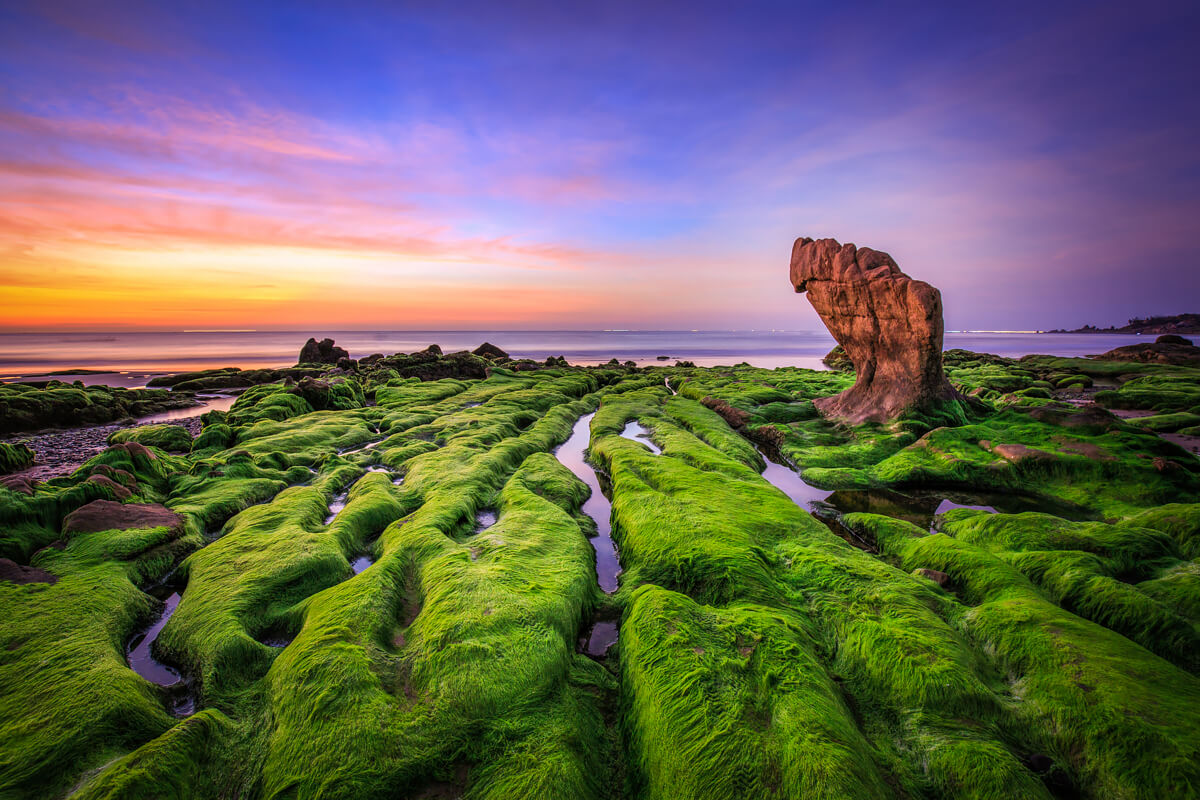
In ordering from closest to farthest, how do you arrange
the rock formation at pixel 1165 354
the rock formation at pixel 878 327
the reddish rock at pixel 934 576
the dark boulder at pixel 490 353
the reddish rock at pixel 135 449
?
the reddish rock at pixel 934 576 < the reddish rock at pixel 135 449 < the rock formation at pixel 878 327 < the rock formation at pixel 1165 354 < the dark boulder at pixel 490 353

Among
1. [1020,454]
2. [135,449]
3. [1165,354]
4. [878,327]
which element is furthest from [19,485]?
[1165,354]

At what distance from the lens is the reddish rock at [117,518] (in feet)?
24.3

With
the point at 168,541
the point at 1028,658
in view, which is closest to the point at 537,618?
the point at 1028,658

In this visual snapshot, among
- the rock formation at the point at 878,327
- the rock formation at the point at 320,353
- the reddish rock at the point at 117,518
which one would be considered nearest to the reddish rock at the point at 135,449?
the reddish rock at the point at 117,518

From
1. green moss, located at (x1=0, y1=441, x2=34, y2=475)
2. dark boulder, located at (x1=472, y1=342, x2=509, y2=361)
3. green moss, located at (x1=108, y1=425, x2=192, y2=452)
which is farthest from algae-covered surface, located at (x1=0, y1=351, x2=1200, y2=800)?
dark boulder, located at (x1=472, y1=342, x2=509, y2=361)

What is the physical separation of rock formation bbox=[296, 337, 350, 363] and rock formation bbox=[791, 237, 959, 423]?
141ft

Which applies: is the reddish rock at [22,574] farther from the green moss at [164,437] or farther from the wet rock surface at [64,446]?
the green moss at [164,437]

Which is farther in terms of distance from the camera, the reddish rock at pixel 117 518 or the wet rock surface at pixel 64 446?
the wet rock surface at pixel 64 446

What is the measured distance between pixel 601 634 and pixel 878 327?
1592 cm

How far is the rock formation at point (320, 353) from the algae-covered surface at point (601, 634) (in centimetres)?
3778

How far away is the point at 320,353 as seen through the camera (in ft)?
148

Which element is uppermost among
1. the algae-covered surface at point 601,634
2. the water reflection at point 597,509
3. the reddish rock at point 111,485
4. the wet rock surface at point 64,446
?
the reddish rock at point 111,485

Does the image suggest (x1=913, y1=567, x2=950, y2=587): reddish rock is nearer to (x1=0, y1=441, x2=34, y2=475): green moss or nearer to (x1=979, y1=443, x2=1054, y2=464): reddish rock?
(x1=979, y1=443, x2=1054, y2=464): reddish rock

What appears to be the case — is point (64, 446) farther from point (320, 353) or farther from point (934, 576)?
point (320, 353)
